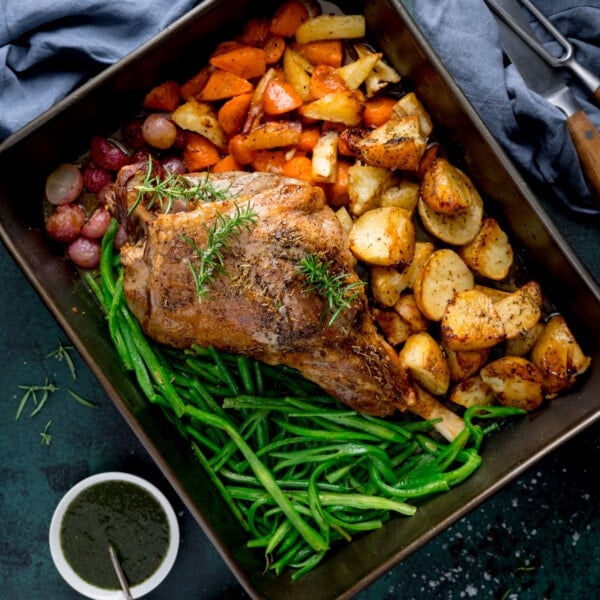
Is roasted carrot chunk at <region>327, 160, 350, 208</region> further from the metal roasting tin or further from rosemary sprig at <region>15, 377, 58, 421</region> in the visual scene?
rosemary sprig at <region>15, 377, 58, 421</region>

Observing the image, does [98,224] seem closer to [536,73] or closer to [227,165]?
[227,165]

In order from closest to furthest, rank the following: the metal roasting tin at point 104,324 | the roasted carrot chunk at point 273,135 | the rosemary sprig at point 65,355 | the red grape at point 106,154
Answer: the metal roasting tin at point 104,324, the roasted carrot chunk at point 273,135, the red grape at point 106,154, the rosemary sprig at point 65,355

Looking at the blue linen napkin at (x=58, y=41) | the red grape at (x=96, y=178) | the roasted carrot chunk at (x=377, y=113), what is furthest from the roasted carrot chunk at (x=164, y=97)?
the roasted carrot chunk at (x=377, y=113)

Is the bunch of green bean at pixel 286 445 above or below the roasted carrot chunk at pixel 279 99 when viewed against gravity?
below

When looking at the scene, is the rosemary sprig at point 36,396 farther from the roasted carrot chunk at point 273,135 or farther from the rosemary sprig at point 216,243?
the roasted carrot chunk at point 273,135

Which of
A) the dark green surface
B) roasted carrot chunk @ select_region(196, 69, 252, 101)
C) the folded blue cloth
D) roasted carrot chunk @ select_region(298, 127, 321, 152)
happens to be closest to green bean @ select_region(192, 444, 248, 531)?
the dark green surface

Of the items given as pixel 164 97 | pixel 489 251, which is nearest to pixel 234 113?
pixel 164 97

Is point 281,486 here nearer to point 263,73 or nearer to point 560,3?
point 263,73

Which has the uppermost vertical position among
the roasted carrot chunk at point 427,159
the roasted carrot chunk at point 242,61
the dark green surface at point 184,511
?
the roasted carrot chunk at point 242,61
